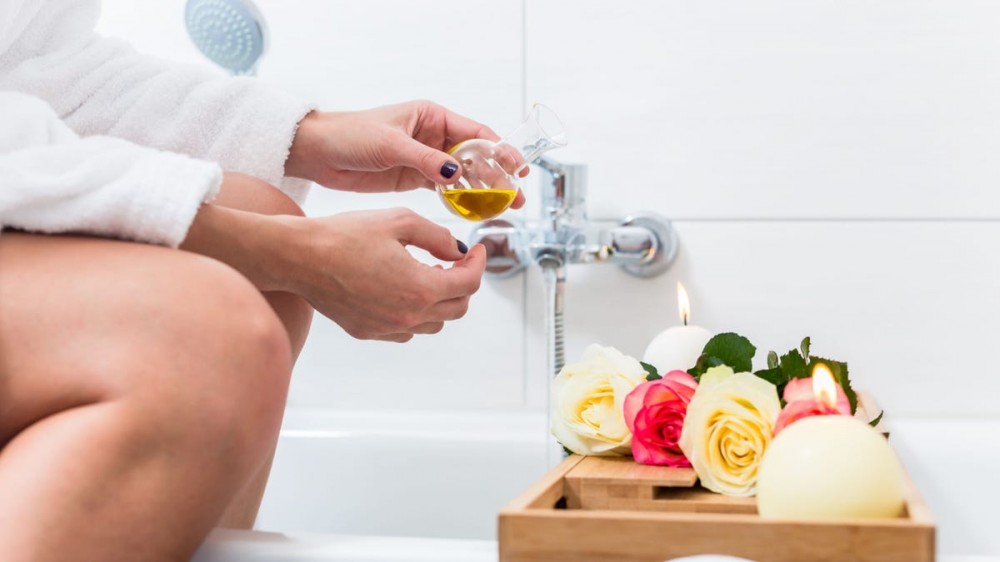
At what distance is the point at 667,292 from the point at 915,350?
353 mm

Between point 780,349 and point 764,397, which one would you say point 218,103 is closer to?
point 764,397

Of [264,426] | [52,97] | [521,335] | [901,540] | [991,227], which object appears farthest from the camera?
[521,335]

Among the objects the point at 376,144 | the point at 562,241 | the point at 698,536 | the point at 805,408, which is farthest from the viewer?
the point at 562,241

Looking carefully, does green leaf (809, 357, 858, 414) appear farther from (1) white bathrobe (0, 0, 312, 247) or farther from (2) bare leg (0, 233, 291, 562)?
(1) white bathrobe (0, 0, 312, 247)

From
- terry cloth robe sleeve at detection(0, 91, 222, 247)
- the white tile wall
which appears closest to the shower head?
the white tile wall

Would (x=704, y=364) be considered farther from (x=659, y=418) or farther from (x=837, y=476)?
(x=837, y=476)

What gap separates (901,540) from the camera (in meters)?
0.59

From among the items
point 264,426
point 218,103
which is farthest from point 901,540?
point 218,103

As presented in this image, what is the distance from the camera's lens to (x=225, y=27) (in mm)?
1466

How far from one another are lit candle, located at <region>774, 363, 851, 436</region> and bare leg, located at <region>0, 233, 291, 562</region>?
0.35 metres

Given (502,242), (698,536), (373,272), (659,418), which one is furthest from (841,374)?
(502,242)

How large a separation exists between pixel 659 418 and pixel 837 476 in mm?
222

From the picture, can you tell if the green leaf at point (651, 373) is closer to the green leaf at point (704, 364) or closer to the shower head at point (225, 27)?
the green leaf at point (704, 364)

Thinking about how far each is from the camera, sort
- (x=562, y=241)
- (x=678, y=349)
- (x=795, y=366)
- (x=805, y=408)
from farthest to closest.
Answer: (x=562, y=241) → (x=678, y=349) → (x=795, y=366) → (x=805, y=408)
